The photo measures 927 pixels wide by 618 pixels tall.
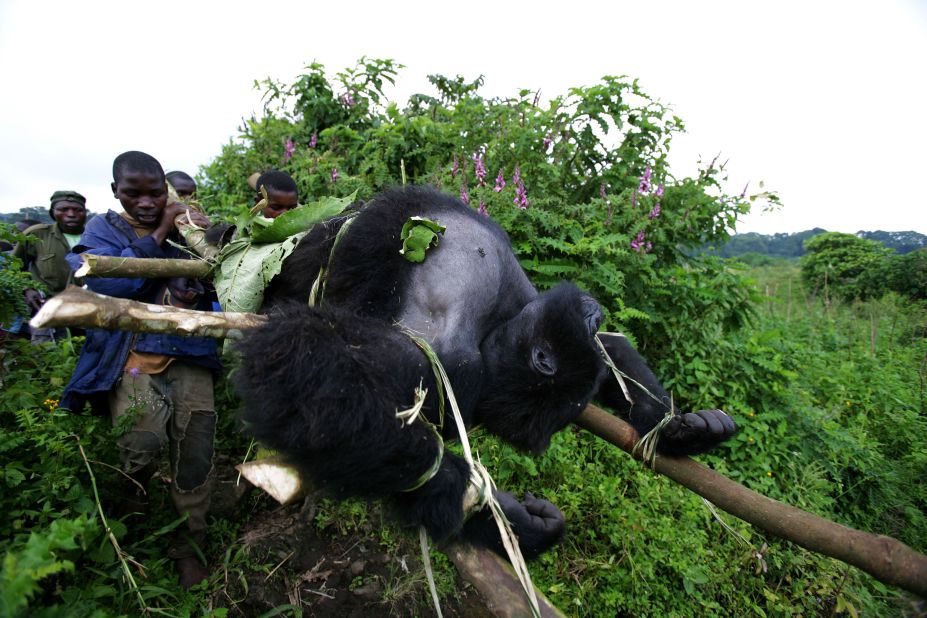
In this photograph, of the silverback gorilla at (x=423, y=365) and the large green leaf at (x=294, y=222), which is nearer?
the silverback gorilla at (x=423, y=365)

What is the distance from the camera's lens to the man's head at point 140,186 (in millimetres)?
2586

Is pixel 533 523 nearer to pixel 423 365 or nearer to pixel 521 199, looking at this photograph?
pixel 423 365

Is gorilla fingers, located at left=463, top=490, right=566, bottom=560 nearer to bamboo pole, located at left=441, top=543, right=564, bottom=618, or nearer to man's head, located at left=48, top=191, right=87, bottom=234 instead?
bamboo pole, located at left=441, top=543, right=564, bottom=618

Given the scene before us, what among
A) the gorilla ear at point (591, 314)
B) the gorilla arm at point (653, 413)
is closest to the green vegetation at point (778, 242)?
the gorilla arm at point (653, 413)

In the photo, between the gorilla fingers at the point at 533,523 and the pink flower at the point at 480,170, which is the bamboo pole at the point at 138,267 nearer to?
the gorilla fingers at the point at 533,523

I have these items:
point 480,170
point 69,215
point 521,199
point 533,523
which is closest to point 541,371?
point 533,523

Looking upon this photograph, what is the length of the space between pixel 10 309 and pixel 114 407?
679 millimetres

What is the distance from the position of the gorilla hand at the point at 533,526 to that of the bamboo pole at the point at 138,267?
5.49ft

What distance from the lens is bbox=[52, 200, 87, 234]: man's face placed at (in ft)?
16.6

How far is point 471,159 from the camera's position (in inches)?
187

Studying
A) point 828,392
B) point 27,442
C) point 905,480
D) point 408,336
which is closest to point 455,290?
point 408,336

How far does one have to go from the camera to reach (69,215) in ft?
16.7

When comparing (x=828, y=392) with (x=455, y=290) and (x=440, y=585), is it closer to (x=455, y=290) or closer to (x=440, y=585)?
(x=440, y=585)

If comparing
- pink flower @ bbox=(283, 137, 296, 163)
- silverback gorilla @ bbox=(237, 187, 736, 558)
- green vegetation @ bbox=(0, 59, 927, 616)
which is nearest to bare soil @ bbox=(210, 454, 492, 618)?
green vegetation @ bbox=(0, 59, 927, 616)
